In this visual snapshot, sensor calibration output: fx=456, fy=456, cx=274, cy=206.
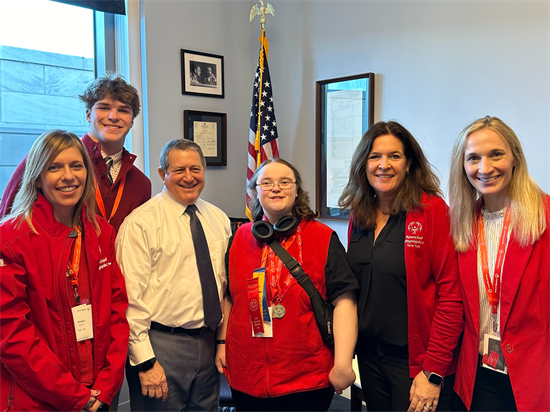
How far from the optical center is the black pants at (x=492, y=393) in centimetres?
158

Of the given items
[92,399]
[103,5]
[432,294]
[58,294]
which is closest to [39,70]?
[103,5]

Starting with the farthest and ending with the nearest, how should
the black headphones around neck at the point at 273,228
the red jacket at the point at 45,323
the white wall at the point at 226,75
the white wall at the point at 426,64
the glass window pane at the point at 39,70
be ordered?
the white wall at the point at 226,75 → the glass window pane at the point at 39,70 → the white wall at the point at 426,64 → the black headphones around neck at the point at 273,228 → the red jacket at the point at 45,323

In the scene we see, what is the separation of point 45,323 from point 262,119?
2616 mm

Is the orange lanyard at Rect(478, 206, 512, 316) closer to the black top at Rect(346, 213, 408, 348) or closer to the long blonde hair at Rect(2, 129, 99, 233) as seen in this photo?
the black top at Rect(346, 213, 408, 348)

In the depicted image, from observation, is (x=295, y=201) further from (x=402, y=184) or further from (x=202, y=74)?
(x=202, y=74)

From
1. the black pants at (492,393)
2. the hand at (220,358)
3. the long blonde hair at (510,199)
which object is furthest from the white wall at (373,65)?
the hand at (220,358)

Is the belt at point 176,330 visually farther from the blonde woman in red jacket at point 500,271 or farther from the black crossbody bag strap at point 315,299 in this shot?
the blonde woman in red jacket at point 500,271

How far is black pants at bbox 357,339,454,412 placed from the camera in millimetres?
1743

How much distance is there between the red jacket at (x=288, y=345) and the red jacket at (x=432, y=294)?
0.32 m

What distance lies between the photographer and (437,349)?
1.68m

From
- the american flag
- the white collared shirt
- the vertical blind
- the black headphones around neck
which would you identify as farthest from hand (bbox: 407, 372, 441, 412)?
the vertical blind

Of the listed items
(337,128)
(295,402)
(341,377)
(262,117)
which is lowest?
(295,402)

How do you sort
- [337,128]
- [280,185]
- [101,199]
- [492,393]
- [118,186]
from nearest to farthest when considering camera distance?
[492,393], [280,185], [101,199], [118,186], [337,128]

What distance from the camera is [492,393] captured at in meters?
1.62
